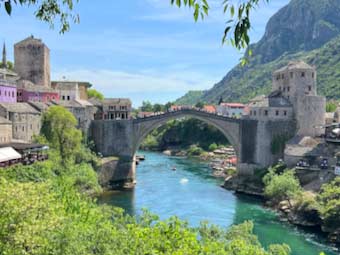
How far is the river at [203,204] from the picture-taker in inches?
1257

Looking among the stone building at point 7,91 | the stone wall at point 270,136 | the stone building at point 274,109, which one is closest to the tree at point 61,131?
the stone building at point 7,91

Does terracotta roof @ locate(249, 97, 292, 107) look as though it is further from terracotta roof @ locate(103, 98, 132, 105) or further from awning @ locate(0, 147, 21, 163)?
awning @ locate(0, 147, 21, 163)

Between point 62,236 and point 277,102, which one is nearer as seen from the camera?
point 62,236

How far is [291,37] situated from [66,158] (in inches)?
6196

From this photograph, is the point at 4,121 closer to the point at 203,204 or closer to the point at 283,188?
the point at 203,204

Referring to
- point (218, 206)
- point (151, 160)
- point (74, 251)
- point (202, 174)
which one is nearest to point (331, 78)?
point (151, 160)

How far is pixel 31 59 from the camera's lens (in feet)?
189

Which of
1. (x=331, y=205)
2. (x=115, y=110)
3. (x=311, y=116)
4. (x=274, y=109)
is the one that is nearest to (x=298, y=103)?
(x=311, y=116)

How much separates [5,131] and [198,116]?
1036 inches

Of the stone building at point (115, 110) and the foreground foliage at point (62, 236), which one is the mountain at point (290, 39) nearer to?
the stone building at point (115, 110)

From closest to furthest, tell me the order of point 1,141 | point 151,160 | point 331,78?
point 1,141
point 151,160
point 331,78

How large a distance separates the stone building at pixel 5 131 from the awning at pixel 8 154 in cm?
432

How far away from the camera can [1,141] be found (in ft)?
120

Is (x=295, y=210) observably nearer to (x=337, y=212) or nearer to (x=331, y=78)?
(x=337, y=212)
